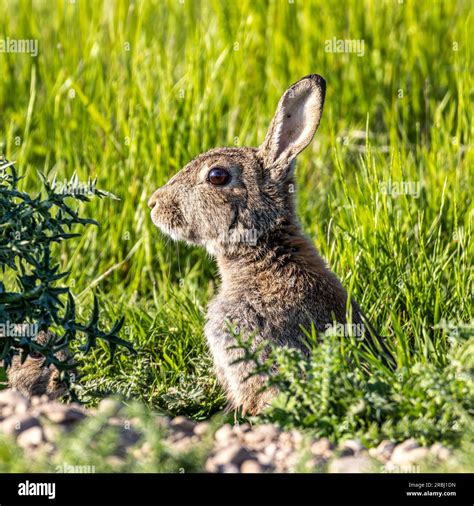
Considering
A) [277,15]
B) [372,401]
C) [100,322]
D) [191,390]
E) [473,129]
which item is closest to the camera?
[372,401]

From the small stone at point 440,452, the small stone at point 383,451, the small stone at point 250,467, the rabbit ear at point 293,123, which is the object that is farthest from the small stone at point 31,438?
the rabbit ear at point 293,123

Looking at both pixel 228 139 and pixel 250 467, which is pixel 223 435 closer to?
pixel 250 467

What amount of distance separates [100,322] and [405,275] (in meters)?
1.84

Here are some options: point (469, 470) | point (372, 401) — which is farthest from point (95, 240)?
point (469, 470)

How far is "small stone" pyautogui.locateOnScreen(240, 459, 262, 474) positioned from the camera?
3908mm

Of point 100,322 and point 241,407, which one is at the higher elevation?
point 100,322

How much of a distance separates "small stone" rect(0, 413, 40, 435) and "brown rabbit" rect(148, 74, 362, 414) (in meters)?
1.08

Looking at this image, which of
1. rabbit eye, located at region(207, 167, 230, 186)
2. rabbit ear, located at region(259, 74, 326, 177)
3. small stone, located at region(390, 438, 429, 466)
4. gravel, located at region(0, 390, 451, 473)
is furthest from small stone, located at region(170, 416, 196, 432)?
rabbit ear, located at region(259, 74, 326, 177)

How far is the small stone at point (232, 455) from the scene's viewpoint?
13.0 feet

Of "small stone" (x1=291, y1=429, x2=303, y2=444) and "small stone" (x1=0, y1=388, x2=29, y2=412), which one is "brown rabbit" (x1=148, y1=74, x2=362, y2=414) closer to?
"small stone" (x1=291, y1=429, x2=303, y2=444)

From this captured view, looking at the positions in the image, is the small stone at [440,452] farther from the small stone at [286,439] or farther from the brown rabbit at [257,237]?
the brown rabbit at [257,237]

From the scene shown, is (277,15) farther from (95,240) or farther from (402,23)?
(95,240)

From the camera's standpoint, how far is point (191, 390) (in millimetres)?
5305
